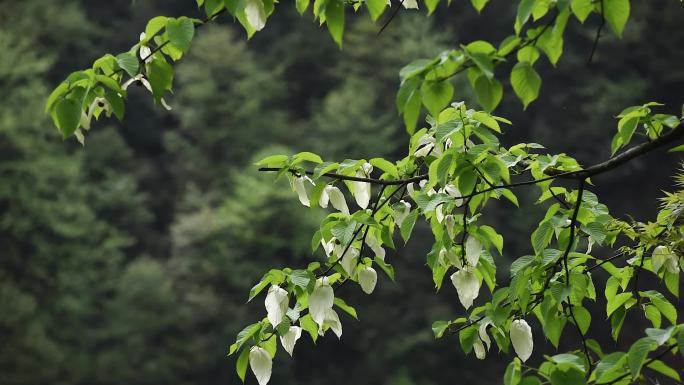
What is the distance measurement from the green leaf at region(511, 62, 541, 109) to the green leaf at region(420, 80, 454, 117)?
0.08m

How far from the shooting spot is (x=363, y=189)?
1463 millimetres

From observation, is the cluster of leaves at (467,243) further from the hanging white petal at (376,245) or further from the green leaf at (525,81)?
the green leaf at (525,81)

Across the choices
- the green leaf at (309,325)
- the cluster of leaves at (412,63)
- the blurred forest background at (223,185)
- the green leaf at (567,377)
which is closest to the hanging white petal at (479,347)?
the green leaf at (309,325)

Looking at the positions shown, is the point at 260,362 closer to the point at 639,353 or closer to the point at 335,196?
the point at 335,196

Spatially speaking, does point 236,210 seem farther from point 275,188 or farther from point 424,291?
point 424,291

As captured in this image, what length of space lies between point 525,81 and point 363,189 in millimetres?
470

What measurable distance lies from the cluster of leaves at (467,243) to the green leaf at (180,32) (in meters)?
0.29

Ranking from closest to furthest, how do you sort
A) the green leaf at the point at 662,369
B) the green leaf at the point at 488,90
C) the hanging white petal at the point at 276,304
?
the green leaf at the point at 488,90
the green leaf at the point at 662,369
the hanging white petal at the point at 276,304

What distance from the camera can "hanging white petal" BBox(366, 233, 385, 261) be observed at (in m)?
1.49

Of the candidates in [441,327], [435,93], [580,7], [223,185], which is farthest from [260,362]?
[223,185]

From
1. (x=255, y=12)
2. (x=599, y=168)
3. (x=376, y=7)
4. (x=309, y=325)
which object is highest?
(x=255, y=12)

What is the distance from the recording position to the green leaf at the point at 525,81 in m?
1.03

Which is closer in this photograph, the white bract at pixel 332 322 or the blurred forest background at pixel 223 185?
the white bract at pixel 332 322

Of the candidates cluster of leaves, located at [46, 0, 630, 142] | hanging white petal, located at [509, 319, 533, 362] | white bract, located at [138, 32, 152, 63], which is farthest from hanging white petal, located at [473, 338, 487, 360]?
white bract, located at [138, 32, 152, 63]
